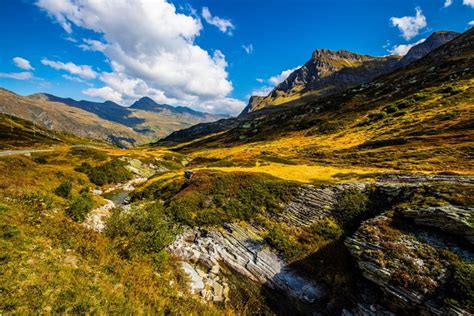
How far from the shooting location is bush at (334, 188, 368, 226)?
25.7 metres

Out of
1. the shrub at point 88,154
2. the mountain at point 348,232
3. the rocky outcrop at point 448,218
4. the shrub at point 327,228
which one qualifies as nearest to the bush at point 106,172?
the shrub at point 88,154

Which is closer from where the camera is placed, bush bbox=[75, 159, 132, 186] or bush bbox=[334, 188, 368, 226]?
bush bbox=[334, 188, 368, 226]

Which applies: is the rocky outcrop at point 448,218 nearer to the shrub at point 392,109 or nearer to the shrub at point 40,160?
the shrub at point 40,160

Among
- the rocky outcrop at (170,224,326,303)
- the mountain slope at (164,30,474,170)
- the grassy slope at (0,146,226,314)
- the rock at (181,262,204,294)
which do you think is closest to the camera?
the grassy slope at (0,146,226,314)

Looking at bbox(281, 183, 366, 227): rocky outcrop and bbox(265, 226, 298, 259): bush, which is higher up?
bbox(281, 183, 366, 227): rocky outcrop

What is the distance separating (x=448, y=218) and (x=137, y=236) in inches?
928

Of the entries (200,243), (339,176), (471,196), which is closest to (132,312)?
(200,243)


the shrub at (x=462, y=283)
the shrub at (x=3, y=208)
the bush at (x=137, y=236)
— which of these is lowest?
the bush at (x=137, y=236)

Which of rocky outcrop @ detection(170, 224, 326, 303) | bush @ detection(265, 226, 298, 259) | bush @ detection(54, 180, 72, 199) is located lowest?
rocky outcrop @ detection(170, 224, 326, 303)

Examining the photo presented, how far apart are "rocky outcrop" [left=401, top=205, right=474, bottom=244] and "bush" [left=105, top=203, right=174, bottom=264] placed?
20.8 meters

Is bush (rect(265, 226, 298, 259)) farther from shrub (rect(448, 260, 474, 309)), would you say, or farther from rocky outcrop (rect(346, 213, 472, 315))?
shrub (rect(448, 260, 474, 309))

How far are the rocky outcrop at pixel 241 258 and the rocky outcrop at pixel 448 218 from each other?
9.75 meters

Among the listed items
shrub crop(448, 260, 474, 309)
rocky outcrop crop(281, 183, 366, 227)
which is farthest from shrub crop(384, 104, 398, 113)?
shrub crop(448, 260, 474, 309)

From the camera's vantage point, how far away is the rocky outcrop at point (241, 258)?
20.0 meters
